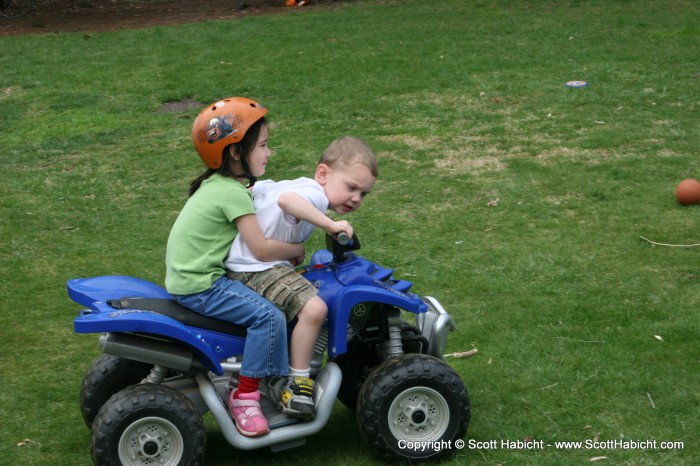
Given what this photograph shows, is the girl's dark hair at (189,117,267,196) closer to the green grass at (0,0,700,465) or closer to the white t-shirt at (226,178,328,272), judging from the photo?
the white t-shirt at (226,178,328,272)

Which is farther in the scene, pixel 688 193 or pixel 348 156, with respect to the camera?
pixel 688 193

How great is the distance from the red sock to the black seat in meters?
0.20

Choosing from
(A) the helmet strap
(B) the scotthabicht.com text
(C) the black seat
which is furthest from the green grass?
(A) the helmet strap

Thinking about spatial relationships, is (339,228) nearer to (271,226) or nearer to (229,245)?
(271,226)

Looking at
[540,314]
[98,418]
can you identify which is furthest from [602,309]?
[98,418]

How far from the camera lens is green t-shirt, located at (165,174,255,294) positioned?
4.24 meters

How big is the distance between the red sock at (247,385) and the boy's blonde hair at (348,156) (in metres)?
1.02

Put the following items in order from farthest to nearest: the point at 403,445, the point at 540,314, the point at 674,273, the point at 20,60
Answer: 1. the point at 20,60
2. the point at 674,273
3. the point at 540,314
4. the point at 403,445

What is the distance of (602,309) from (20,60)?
11.0 m

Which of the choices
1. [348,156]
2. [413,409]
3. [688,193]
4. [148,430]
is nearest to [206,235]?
[348,156]

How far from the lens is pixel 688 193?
7684 mm

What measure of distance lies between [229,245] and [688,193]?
466cm

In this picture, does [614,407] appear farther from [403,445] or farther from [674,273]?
[674,273]

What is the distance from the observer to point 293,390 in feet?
14.0
